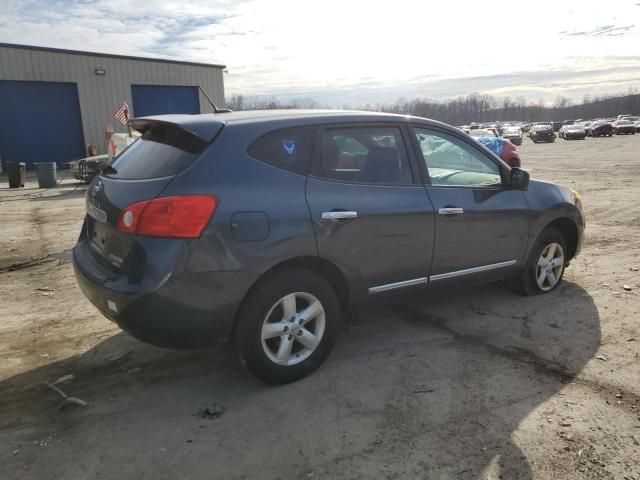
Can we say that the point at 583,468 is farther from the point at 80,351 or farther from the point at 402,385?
the point at 80,351

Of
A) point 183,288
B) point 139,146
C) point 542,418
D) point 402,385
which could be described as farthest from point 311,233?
point 542,418

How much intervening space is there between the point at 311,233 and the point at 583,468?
1.99 m

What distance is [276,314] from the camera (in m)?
3.38

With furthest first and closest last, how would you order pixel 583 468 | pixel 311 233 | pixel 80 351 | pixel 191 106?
pixel 191 106 → pixel 80 351 → pixel 311 233 → pixel 583 468

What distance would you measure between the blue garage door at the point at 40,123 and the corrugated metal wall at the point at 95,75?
36 cm

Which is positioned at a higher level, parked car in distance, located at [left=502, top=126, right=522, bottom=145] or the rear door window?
the rear door window

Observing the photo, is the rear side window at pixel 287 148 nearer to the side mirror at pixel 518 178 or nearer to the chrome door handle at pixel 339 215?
the chrome door handle at pixel 339 215

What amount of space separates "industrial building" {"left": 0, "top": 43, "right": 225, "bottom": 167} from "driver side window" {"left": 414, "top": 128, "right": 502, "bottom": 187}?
57.9 feet

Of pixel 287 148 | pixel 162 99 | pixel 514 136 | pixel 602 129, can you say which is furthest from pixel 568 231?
pixel 602 129

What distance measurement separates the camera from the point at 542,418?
307 centimetres

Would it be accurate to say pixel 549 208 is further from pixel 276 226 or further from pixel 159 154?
pixel 159 154

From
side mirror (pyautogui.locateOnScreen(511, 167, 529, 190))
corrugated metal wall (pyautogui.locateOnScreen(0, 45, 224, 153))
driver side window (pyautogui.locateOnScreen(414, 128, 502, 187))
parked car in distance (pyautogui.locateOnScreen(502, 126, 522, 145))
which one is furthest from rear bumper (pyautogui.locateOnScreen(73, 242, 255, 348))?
parked car in distance (pyautogui.locateOnScreen(502, 126, 522, 145))

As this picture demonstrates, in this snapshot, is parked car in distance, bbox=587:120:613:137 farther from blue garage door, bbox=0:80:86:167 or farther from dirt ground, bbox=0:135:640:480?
dirt ground, bbox=0:135:640:480

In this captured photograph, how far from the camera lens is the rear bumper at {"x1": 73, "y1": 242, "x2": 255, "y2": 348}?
9.66 ft
